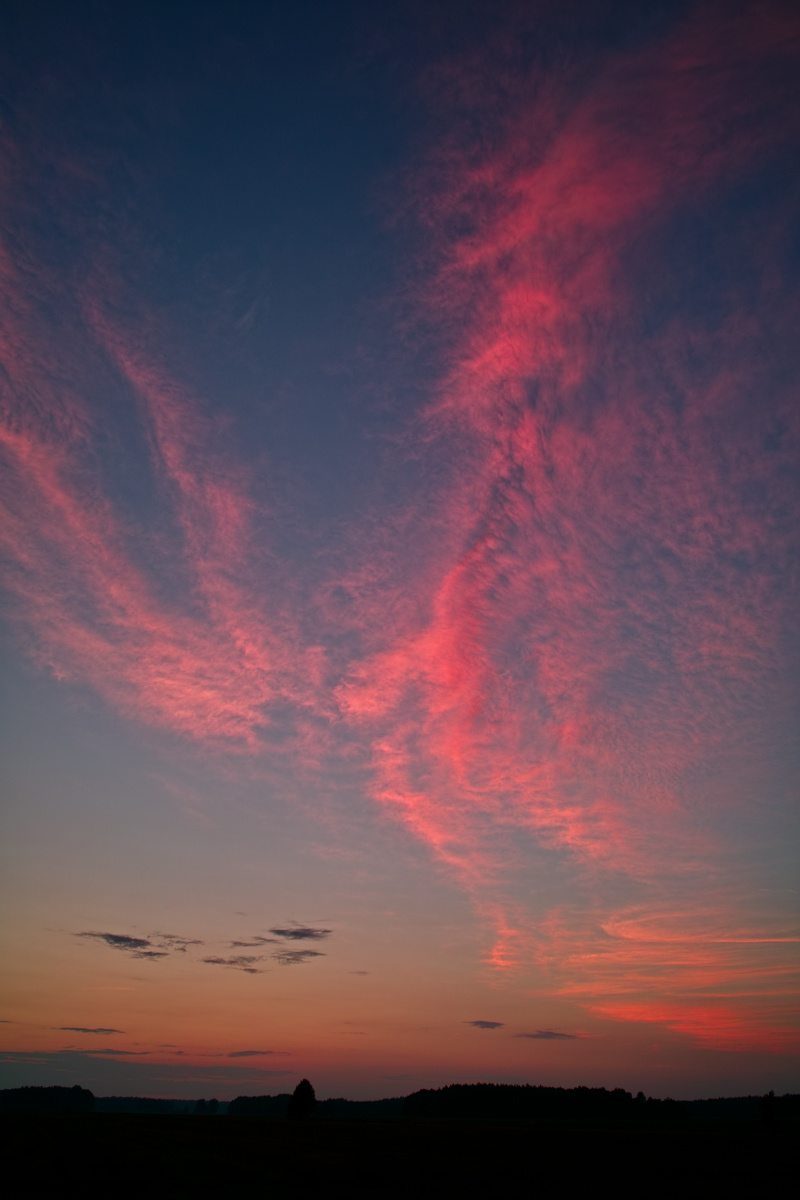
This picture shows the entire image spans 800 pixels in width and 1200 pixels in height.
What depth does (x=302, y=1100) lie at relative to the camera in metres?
126

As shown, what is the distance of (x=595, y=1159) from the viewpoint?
47.8 meters

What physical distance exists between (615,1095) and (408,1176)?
207m

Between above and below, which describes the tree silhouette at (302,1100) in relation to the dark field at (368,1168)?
below

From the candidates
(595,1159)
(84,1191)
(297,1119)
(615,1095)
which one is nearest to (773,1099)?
(297,1119)

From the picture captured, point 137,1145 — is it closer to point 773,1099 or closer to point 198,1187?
point 198,1187

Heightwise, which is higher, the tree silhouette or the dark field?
the dark field

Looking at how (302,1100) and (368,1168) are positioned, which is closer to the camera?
(368,1168)

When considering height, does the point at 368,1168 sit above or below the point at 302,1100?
above

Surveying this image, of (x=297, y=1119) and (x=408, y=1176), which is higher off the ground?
(x=408, y=1176)

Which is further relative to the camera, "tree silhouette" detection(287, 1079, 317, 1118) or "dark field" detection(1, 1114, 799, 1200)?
"tree silhouette" detection(287, 1079, 317, 1118)

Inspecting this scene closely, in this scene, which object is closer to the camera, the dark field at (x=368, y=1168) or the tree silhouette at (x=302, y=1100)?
the dark field at (x=368, y=1168)

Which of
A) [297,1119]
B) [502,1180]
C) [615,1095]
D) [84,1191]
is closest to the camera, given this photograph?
[84,1191]

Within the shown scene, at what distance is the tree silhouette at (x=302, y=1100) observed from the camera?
125m

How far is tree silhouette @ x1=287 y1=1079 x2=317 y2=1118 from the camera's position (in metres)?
125
